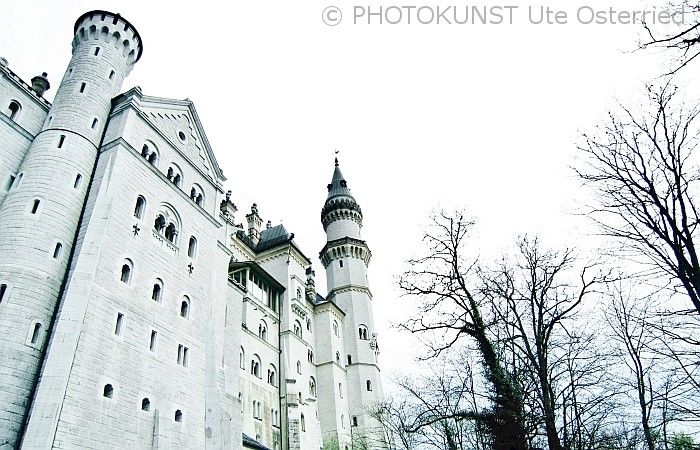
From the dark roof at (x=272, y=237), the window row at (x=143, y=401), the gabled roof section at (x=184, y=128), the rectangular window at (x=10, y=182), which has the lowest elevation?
the window row at (x=143, y=401)

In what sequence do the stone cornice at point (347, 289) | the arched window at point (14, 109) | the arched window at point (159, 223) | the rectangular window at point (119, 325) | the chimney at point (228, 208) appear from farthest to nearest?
the stone cornice at point (347, 289) < the chimney at point (228, 208) < the arched window at point (159, 223) < the arched window at point (14, 109) < the rectangular window at point (119, 325)

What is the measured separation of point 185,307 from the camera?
86.6 feet

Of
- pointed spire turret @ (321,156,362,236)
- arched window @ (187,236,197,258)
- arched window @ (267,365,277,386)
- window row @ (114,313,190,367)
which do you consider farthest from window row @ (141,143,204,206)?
pointed spire turret @ (321,156,362,236)

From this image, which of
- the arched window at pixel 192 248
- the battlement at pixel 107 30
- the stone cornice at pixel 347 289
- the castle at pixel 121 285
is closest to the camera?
the castle at pixel 121 285

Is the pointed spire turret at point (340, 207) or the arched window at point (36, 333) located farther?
the pointed spire turret at point (340, 207)

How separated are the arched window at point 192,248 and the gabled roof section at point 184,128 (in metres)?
5.67

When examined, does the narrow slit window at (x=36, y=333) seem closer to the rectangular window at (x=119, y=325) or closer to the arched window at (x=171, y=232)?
the rectangular window at (x=119, y=325)

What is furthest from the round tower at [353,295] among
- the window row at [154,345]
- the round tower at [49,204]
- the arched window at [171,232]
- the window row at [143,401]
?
the round tower at [49,204]

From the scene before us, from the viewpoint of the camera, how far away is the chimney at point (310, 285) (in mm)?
49500

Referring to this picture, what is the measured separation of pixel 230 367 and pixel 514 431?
19862mm

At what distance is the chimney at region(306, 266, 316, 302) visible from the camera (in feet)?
162

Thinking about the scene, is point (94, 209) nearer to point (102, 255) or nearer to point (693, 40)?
point (102, 255)

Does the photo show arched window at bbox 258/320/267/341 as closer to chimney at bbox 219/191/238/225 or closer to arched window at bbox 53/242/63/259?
chimney at bbox 219/191/238/225

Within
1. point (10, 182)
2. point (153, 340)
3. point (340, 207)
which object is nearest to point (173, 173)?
point (10, 182)
